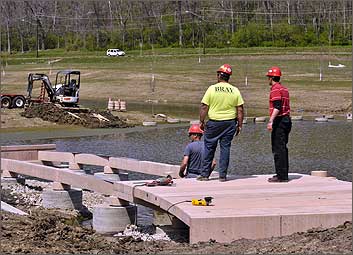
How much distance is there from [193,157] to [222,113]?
1.20 metres

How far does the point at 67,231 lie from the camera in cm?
1051

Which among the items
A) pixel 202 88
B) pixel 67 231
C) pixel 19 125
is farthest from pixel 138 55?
pixel 67 231

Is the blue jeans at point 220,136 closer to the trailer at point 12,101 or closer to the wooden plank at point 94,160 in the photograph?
the wooden plank at point 94,160

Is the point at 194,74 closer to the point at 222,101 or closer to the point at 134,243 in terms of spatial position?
the point at 222,101

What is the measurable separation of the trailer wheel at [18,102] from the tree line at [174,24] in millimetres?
42479

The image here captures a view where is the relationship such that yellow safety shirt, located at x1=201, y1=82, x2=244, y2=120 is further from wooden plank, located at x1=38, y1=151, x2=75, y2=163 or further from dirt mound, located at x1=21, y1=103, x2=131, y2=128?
dirt mound, located at x1=21, y1=103, x2=131, y2=128

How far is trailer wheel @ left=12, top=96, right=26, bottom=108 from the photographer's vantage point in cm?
4072

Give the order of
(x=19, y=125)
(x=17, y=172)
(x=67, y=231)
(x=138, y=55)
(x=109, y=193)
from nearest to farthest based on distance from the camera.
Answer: (x=67, y=231), (x=109, y=193), (x=17, y=172), (x=19, y=125), (x=138, y=55)

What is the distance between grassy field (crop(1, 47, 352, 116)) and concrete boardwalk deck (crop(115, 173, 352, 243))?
29003mm

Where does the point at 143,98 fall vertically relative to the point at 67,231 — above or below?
below

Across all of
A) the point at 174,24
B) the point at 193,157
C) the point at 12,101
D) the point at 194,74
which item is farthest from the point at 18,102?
the point at 174,24

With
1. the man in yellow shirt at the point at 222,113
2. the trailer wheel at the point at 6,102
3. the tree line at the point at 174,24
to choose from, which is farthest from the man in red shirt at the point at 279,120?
the tree line at the point at 174,24

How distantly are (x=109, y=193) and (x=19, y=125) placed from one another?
23262 mm

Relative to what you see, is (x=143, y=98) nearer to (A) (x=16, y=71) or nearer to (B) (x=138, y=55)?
(A) (x=16, y=71)
